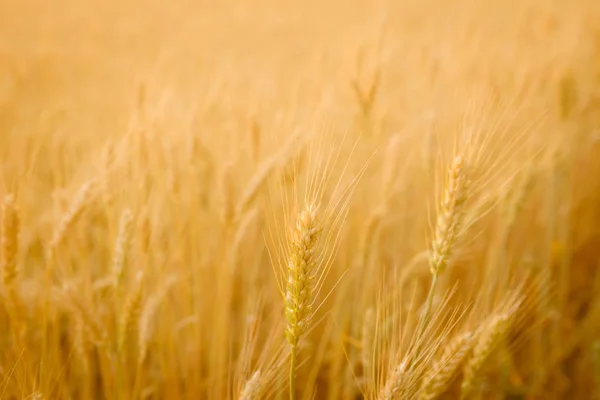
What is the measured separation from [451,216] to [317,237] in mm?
281

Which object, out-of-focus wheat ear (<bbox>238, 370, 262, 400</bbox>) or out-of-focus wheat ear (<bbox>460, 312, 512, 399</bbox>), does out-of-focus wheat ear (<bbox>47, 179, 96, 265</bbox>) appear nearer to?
out-of-focus wheat ear (<bbox>238, 370, 262, 400</bbox>)

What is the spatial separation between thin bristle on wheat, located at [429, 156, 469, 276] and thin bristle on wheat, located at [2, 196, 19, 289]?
904mm

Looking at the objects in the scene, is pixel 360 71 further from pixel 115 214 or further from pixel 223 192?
pixel 115 214

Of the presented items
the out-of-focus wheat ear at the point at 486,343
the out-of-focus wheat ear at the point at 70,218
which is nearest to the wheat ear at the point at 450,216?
the out-of-focus wheat ear at the point at 486,343

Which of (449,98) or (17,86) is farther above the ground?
(17,86)

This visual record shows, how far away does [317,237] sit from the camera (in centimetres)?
70

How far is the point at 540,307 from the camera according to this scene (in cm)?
155

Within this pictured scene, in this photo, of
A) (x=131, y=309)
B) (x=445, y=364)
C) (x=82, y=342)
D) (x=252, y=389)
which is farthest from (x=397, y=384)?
(x=82, y=342)

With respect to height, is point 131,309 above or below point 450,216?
below

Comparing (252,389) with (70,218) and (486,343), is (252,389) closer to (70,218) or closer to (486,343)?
(486,343)

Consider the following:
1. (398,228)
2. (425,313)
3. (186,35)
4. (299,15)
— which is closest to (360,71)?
(398,228)

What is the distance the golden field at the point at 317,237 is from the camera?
87 cm

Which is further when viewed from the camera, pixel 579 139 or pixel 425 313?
pixel 579 139

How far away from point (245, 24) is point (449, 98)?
19.4 ft
